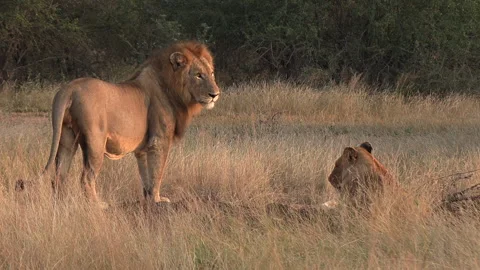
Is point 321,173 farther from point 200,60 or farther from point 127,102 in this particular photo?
point 127,102

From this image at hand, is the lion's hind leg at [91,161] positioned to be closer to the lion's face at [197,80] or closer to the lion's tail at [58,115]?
the lion's tail at [58,115]

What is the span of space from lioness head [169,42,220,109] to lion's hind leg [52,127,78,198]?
3.79 feet

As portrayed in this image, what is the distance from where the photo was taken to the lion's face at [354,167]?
593 centimetres

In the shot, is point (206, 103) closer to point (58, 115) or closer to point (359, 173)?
point (58, 115)

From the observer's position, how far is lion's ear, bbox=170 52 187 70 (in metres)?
6.96

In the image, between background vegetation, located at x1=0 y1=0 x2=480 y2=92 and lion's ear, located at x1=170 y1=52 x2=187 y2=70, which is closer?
lion's ear, located at x1=170 y1=52 x2=187 y2=70

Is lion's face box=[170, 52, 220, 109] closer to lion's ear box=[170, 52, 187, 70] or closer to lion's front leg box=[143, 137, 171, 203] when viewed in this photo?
lion's ear box=[170, 52, 187, 70]

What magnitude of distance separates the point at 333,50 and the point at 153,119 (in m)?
13.8

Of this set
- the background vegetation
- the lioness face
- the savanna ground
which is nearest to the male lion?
the savanna ground

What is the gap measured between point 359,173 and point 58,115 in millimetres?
2244

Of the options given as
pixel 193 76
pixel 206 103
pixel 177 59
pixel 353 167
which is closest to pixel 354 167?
pixel 353 167

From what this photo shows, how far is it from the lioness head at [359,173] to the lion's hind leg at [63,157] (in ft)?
6.69

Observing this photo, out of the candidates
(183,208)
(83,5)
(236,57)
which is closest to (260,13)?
(236,57)

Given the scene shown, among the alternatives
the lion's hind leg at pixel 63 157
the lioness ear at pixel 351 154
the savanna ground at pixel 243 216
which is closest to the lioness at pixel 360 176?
the lioness ear at pixel 351 154
